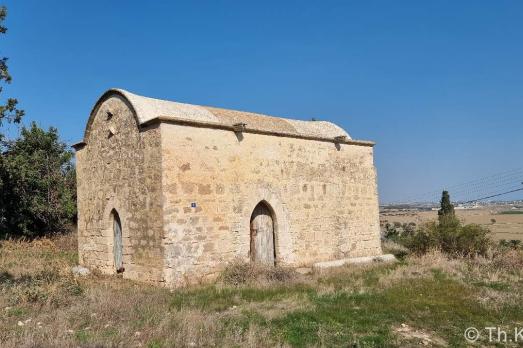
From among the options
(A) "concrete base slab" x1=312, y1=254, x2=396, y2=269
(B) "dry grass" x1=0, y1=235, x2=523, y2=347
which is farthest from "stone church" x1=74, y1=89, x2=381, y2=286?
(B) "dry grass" x1=0, y1=235, x2=523, y2=347

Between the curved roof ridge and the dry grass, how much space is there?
12.0 feet

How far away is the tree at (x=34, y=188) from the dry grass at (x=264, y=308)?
7.46 meters

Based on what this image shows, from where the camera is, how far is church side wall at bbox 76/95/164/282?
9.54m

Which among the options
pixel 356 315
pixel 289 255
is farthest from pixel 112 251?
pixel 356 315

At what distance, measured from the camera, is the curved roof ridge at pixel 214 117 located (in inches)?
396

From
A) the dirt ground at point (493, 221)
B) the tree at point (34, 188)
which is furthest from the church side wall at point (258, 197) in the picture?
the tree at point (34, 188)

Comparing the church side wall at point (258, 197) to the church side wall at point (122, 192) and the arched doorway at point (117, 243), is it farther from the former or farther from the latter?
the arched doorway at point (117, 243)

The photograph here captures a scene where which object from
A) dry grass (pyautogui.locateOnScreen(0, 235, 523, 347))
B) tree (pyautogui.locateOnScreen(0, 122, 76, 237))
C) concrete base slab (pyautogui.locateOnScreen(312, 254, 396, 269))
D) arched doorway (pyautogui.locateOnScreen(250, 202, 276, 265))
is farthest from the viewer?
tree (pyautogui.locateOnScreen(0, 122, 76, 237))

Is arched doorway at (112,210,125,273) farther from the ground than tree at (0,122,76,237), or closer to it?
closer to it

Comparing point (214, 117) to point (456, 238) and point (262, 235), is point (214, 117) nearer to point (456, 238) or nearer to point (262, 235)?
point (262, 235)

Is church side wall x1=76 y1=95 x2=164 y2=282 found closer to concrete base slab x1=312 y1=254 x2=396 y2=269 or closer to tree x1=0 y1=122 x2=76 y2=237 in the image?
concrete base slab x1=312 y1=254 x2=396 y2=269

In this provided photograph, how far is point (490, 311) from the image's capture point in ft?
23.9

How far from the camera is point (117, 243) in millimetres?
11094

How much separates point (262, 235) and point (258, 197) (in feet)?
3.53
